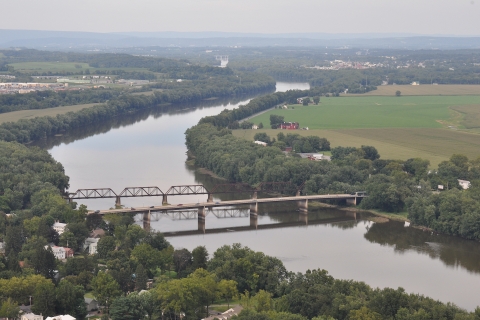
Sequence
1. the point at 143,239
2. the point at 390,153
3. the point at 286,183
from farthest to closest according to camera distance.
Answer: the point at 390,153, the point at 286,183, the point at 143,239

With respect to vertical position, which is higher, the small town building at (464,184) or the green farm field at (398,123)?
the small town building at (464,184)


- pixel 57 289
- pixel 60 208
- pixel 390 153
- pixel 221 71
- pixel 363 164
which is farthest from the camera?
pixel 221 71

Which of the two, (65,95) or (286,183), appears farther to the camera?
(65,95)

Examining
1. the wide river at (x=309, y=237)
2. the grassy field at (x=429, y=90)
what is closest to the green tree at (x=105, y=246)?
the wide river at (x=309, y=237)

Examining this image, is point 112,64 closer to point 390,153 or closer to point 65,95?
point 65,95

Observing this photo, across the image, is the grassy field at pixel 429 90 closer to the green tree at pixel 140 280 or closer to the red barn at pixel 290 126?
the red barn at pixel 290 126

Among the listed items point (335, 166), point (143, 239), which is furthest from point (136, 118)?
point (143, 239)

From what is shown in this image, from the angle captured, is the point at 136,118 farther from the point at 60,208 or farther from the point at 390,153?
the point at 60,208
